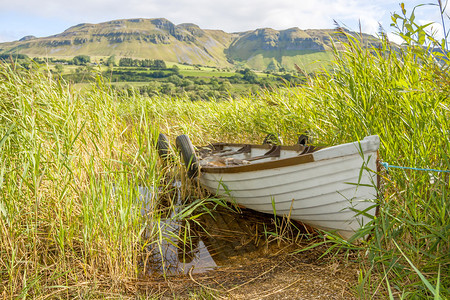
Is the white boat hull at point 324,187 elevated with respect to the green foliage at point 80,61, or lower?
lower

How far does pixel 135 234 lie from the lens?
3.22 m

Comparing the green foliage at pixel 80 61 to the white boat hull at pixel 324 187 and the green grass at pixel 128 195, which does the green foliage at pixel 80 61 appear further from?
the white boat hull at pixel 324 187

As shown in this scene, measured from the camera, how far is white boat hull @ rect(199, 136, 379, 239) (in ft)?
9.87

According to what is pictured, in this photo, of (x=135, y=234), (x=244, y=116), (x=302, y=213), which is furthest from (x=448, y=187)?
(x=244, y=116)

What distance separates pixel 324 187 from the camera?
11.1ft

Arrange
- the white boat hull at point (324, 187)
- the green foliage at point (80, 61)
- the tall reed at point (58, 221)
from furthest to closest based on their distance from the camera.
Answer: the green foliage at point (80, 61)
the white boat hull at point (324, 187)
the tall reed at point (58, 221)

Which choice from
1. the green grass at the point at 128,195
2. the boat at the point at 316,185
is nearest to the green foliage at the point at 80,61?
the green grass at the point at 128,195

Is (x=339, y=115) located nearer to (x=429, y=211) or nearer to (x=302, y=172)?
(x=302, y=172)

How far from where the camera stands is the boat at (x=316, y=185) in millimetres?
3023

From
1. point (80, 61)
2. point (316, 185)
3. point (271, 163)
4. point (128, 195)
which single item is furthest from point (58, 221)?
point (80, 61)

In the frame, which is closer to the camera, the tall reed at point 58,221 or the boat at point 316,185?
the tall reed at point 58,221

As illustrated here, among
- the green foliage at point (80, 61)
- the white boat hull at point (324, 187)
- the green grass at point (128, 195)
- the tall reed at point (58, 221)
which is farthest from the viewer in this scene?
the green foliage at point (80, 61)

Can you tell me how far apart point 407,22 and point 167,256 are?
10.3ft

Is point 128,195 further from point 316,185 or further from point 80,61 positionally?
point 80,61
